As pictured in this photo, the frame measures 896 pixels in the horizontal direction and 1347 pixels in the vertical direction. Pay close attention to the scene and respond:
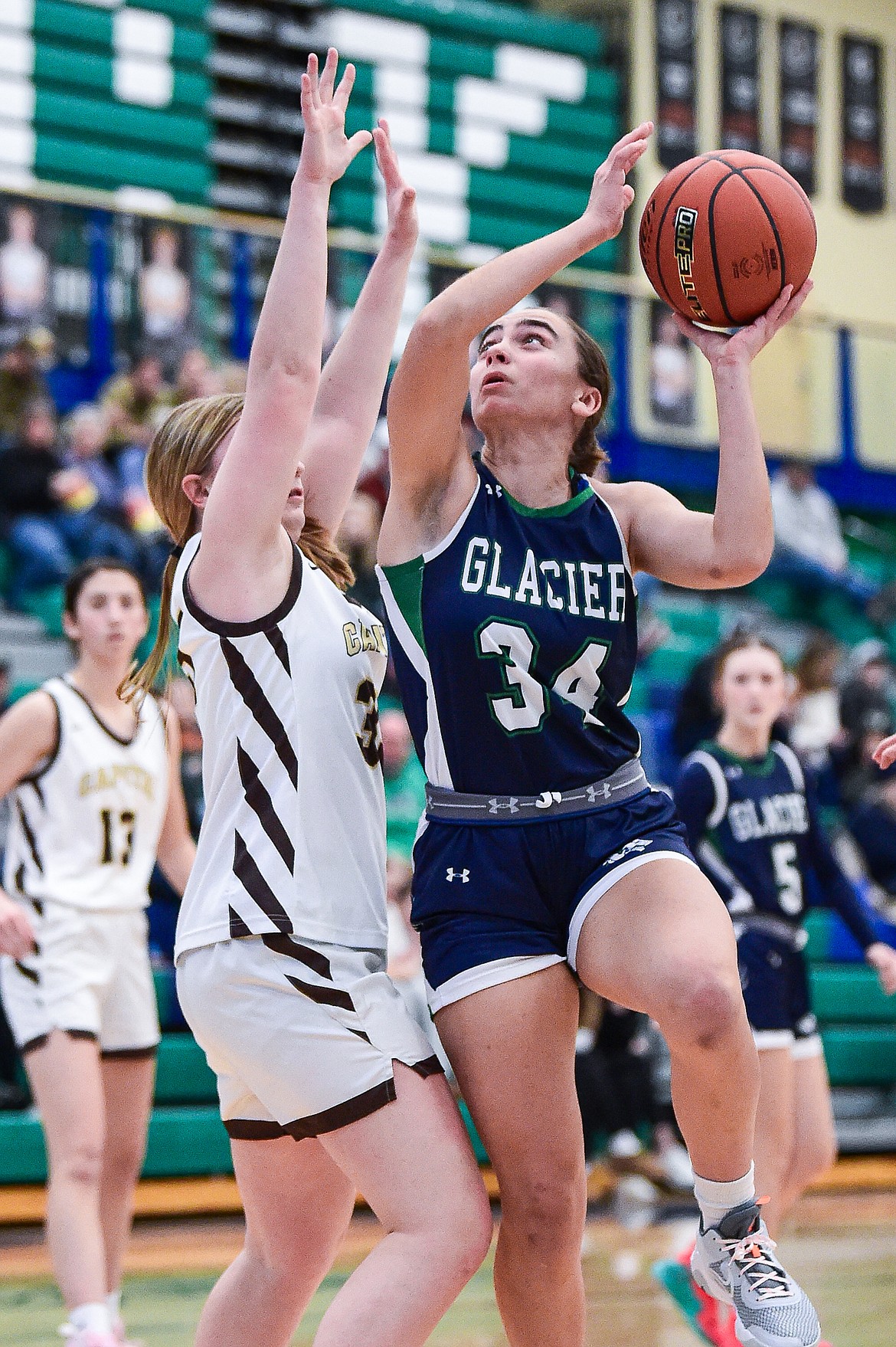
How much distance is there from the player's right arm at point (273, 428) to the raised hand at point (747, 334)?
2.62ft

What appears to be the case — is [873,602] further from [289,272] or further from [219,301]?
[289,272]

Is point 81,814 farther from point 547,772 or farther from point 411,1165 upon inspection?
point 411,1165

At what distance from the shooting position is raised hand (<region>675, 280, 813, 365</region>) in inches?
118

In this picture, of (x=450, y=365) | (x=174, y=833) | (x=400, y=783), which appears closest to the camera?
(x=450, y=365)

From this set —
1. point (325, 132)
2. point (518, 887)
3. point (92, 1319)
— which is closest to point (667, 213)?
point (325, 132)

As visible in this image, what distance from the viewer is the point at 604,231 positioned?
9.27 feet

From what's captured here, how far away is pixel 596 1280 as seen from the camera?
219 inches

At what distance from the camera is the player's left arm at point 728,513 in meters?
2.95

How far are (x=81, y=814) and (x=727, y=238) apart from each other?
8.56ft

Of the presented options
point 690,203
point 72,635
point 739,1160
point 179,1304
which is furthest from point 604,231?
point 179,1304

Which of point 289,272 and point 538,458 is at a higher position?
point 289,272

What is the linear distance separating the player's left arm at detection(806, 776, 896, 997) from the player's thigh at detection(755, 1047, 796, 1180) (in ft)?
1.72

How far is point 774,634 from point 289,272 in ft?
36.3

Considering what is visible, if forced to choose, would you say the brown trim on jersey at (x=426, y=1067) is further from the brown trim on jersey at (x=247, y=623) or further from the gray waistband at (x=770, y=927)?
the gray waistband at (x=770, y=927)
